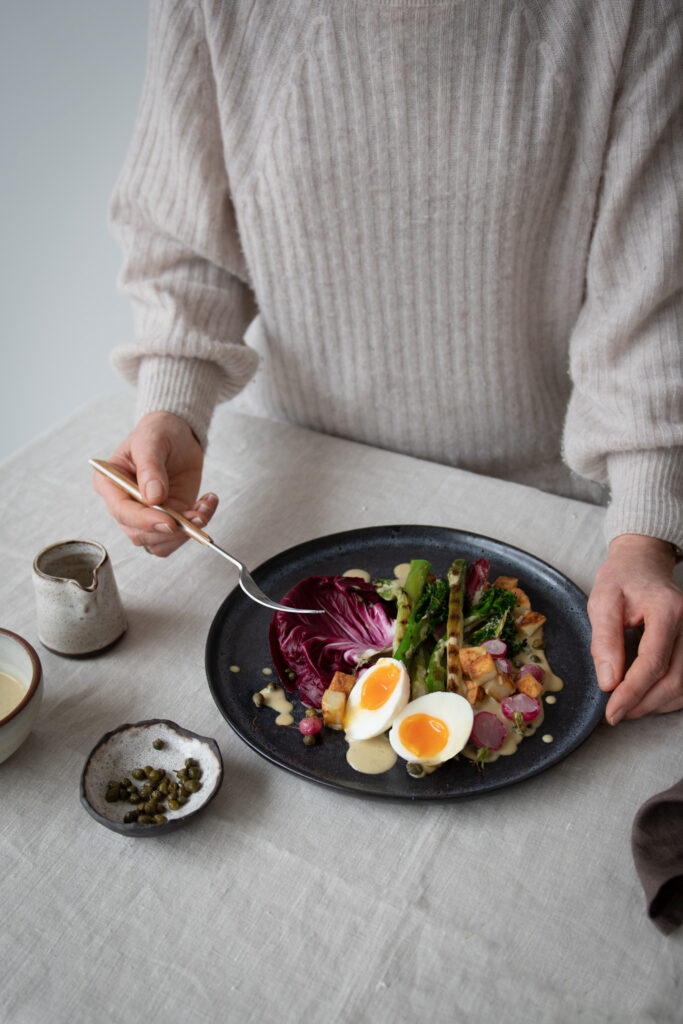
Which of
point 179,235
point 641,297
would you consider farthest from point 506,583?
point 179,235

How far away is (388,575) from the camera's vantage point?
49.2 inches

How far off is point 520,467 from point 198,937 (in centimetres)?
115

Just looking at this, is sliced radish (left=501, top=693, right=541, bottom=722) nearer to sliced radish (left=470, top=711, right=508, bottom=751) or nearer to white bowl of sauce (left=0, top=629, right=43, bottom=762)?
sliced radish (left=470, top=711, right=508, bottom=751)

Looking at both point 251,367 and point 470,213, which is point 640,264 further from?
point 251,367

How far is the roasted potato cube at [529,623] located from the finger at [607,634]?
68mm

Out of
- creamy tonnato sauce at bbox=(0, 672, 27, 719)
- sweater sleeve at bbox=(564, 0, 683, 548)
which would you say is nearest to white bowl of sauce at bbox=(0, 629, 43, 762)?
creamy tonnato sauce at bbox=(0, 672, 27, 719)

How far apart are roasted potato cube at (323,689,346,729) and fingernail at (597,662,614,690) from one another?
320 millimetres

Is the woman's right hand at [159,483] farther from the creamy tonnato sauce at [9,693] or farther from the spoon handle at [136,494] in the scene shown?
the creamy tonnato sauce at [9,693]

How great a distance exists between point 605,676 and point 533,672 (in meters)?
0.09

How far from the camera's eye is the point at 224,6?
1.33 metres

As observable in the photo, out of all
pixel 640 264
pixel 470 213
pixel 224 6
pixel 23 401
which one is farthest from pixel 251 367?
pixel 23 401

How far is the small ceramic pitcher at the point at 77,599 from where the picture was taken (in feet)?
3.52

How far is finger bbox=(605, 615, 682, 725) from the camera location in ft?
3.20

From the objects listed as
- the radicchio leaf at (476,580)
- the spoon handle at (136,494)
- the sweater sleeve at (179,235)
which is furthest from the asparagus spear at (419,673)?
the sweater sleeve at (179,235)
